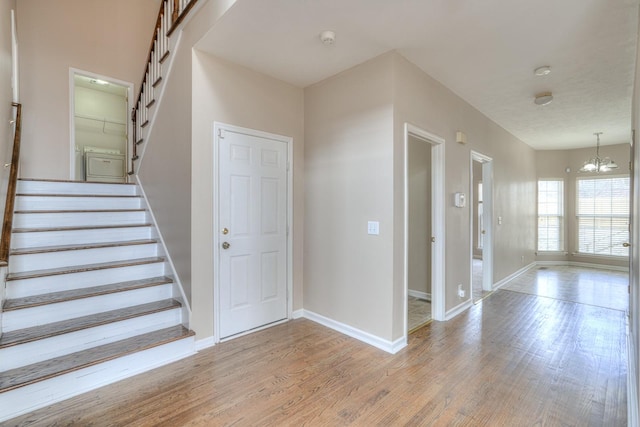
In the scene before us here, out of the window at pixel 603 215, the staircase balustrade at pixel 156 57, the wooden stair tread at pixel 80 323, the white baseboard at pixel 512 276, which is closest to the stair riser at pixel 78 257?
the wooden stair tread at pixel 80 323

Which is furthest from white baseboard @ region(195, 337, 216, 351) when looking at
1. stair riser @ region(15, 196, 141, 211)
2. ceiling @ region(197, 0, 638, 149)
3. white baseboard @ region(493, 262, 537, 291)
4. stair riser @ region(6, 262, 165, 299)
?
white baseboard @ region(493, 262, 537, 291)

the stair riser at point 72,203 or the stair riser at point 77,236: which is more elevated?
the stair riser at point 72,203

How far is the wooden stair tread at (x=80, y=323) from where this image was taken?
2098mm

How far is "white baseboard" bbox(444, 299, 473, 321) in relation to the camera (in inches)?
140

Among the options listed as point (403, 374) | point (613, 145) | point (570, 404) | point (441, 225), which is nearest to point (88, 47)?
point (441, 225)

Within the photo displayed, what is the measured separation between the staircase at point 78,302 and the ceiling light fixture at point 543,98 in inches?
190

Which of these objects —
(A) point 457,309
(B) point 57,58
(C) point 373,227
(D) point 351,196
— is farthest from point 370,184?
(B) point 57,58

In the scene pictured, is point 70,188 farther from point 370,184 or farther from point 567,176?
point 567,176

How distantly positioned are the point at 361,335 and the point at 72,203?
11.9 feet

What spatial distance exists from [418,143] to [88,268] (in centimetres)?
420

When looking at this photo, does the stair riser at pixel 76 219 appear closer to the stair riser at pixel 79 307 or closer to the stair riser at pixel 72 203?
the stair riser at pixel 72 203

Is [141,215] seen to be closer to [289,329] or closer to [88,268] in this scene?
[88,268]

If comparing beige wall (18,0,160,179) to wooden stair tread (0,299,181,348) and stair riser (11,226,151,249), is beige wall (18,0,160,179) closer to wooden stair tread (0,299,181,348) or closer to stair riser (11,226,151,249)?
stair riser (11,226,151,249)

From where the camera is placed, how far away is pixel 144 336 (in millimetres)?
2564
